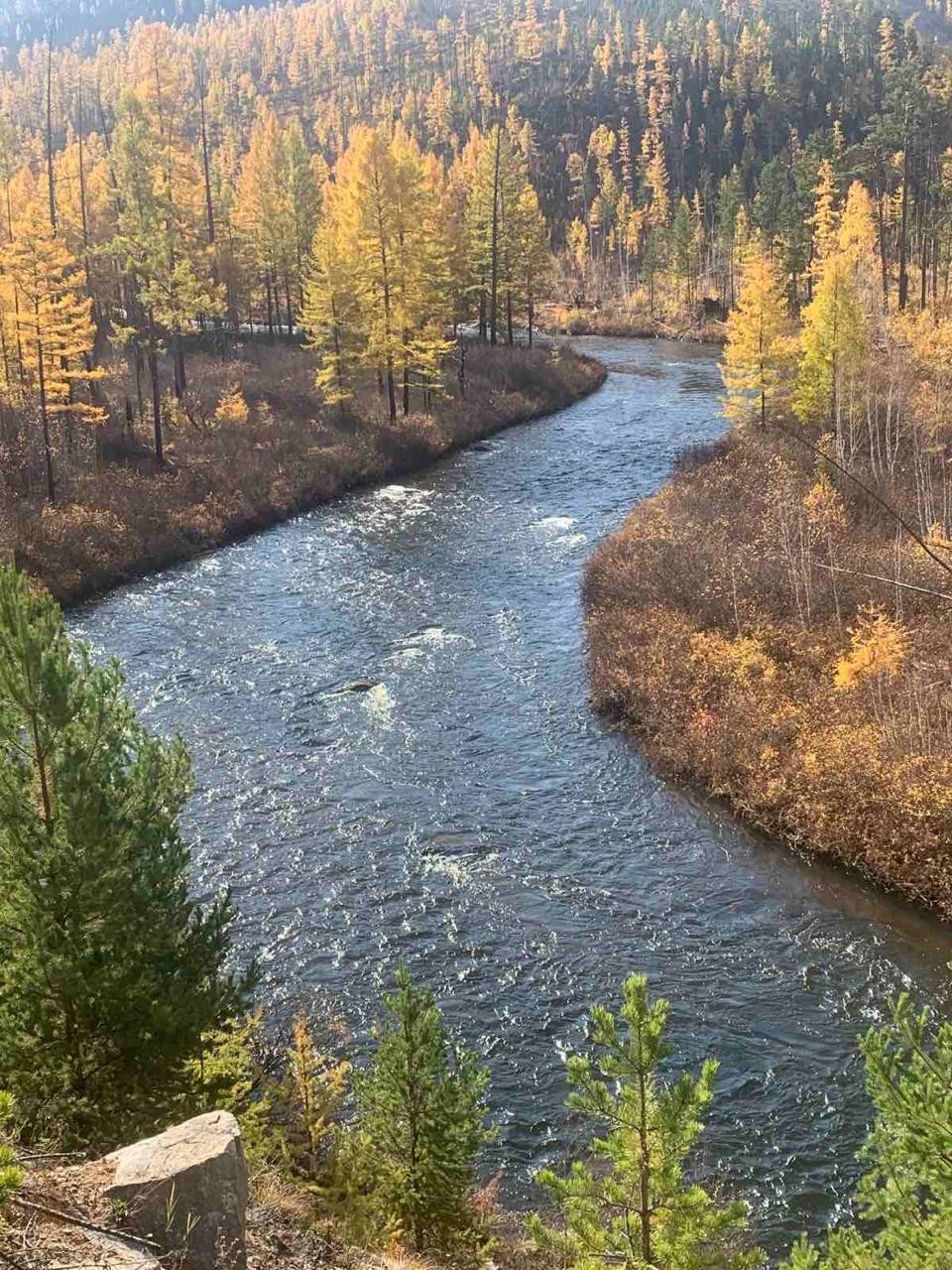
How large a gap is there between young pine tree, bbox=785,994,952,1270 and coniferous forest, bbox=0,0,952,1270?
38 mm

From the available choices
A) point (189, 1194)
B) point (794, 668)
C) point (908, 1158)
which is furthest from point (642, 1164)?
point (794, 668)

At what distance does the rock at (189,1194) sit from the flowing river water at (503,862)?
17.8 feet

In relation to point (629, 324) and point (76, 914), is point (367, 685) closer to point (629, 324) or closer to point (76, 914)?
point (76, 914)

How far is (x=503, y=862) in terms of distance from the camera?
17938mm

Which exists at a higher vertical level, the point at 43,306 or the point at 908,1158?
the point at 43,306

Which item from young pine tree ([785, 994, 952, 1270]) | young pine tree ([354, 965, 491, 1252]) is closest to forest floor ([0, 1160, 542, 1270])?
young pine tree ([354, 965, 491, 1252])

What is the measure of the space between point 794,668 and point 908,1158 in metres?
18.2

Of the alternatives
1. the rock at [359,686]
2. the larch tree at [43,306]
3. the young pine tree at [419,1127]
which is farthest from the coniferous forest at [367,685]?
the rock at [359,686]

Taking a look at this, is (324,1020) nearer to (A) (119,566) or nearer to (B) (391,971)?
(B) (391,971)

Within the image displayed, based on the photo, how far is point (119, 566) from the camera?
3269cm

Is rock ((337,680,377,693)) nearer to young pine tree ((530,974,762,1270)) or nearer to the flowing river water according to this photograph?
the flowing river water

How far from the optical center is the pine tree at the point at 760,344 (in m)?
41.9

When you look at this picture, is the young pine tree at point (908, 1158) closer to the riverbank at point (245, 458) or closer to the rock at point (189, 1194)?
the rock at point (189, 1194)

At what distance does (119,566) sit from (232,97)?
6862 inches
